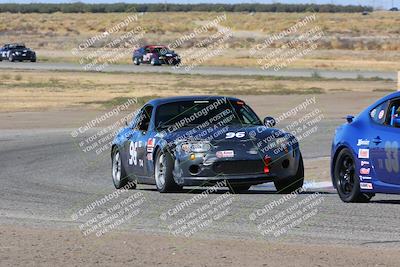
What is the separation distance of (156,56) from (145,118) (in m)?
59.6

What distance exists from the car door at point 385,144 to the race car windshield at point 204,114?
133 inches

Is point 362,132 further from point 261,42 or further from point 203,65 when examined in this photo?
point 261,42

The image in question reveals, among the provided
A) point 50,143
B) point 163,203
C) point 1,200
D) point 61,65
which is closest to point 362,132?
point 163,203

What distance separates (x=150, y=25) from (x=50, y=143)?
4824 inches

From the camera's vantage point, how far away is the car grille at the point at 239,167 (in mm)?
15508

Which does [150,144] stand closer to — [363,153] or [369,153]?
[363,153]

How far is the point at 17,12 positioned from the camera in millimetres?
195625

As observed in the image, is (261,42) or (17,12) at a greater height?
(261,42)

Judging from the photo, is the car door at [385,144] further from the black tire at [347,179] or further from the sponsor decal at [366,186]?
the black tire at [347,179]

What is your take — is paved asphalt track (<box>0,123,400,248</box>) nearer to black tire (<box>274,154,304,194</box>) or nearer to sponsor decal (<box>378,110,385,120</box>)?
black tire (<box>274,154,304,194</box>)

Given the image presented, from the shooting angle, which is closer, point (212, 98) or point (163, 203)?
point (163, 203)

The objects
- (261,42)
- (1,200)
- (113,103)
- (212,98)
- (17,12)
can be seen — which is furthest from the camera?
(17,12)

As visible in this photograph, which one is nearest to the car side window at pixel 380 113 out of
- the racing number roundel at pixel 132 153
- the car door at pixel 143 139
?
the car door at pixel 143 139

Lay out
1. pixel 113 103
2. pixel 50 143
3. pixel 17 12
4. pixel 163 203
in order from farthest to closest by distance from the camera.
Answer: pixel 17 12, pixel 113 103, pixel 50 143, pixel 163 203
